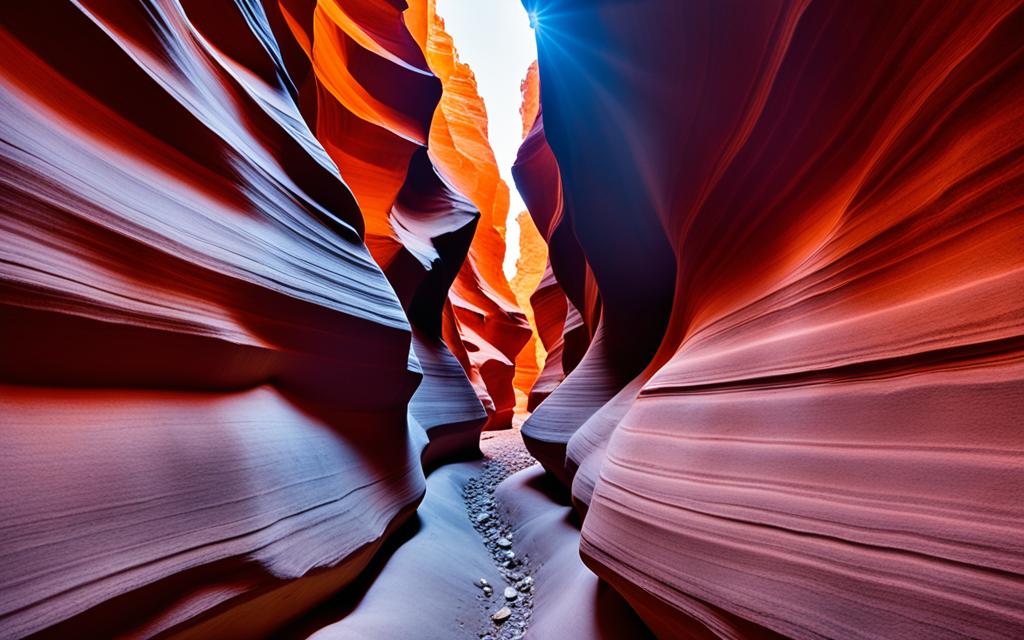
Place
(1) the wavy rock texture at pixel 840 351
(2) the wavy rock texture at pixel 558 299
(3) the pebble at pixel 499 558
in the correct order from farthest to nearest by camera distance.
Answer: (2) the wavy rock texture at pixel 558 299, (3) the pebble at pixel 499 558, (1) the wavy rock texture at pixel 840 351

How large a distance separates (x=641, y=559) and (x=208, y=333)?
1.36 metres

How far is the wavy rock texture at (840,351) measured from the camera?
1.89ft

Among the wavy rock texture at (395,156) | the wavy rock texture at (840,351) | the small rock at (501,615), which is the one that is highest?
the wavy rock texture at (395,156)

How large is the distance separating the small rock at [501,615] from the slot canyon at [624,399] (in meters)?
0.05

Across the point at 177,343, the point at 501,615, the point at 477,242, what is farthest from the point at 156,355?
the point at 477,242

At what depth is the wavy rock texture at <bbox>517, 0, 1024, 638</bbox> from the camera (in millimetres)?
576

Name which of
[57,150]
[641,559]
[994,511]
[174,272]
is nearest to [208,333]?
[174,272]

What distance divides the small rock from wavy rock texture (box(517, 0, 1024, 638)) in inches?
27.7

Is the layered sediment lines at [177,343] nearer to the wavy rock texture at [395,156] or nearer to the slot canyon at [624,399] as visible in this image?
the slot canyon at [624,399]

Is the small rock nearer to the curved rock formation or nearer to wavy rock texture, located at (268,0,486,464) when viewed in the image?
the curved rock formation

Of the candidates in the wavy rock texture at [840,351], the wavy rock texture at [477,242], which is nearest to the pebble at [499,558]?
the wavy rock texture at [840,351]

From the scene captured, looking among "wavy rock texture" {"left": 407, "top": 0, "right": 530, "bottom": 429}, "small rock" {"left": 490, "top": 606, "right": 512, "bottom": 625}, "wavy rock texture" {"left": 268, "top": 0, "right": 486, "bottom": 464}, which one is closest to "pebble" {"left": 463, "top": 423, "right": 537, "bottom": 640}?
"small rock" {"left": 490, "top": 606, "right": 512, "bottom": 625}

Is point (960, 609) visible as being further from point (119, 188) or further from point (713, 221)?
point (119, 188)

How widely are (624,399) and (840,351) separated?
153 cm
